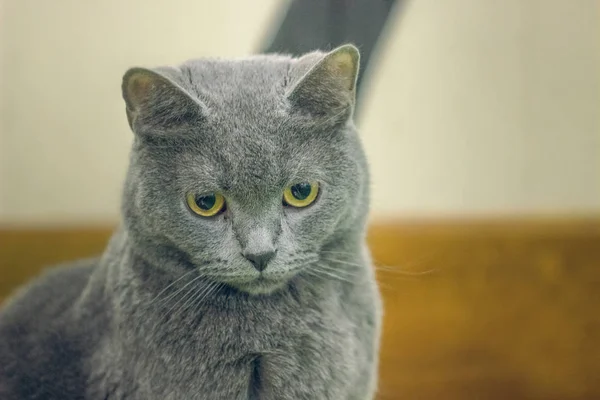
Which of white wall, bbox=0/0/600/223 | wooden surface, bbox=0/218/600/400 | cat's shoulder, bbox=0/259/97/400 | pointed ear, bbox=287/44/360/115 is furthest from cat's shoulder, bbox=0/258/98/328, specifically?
wooden surface, bbox=0/218/600/400

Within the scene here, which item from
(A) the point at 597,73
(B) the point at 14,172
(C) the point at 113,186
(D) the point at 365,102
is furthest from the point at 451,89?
(B) the point at 14,172

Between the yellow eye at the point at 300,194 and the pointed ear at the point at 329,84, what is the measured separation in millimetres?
74

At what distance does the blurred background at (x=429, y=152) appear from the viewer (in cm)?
81

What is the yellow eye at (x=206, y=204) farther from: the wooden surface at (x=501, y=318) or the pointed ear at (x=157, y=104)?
the wooden surface at (x=501, y=318)

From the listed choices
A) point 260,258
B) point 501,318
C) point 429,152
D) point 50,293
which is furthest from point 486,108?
point 50,293

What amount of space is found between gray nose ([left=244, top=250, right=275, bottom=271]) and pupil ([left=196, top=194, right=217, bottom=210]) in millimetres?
60

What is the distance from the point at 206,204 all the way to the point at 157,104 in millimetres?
102

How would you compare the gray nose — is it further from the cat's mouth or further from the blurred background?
the blurred background

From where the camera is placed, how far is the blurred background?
0.81m

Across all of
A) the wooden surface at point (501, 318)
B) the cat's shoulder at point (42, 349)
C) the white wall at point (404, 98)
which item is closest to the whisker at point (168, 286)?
the cat's shoulder at point (42, 349)

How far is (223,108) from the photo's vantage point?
59 centimetres

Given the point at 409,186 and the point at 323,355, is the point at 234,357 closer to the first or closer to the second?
the point at 323,355

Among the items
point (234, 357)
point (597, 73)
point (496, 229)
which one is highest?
point (597, 73)

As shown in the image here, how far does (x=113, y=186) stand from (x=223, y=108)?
1.18 feet
